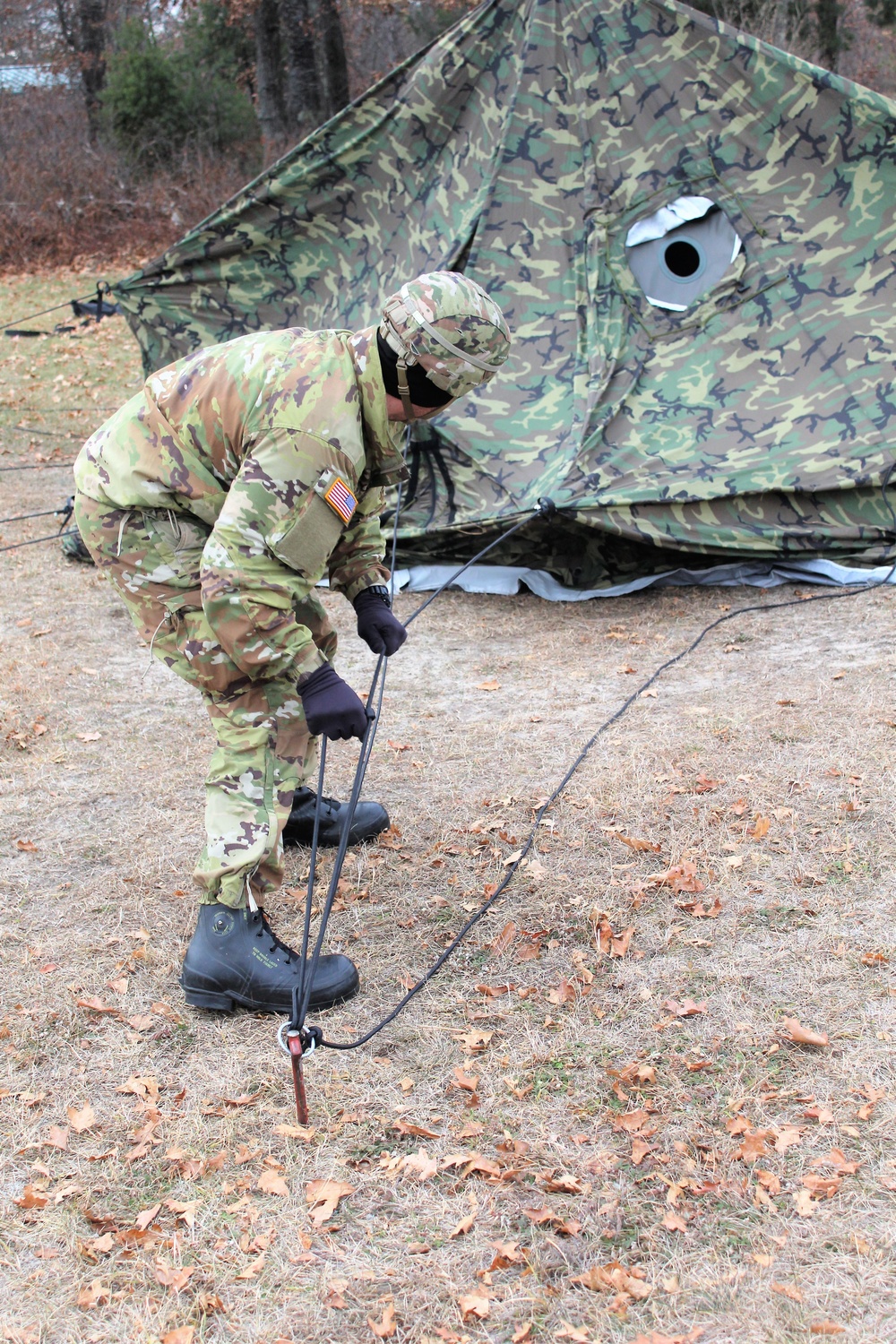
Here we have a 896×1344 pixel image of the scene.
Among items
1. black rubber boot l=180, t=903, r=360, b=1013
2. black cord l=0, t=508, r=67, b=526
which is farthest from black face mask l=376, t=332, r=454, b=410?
black cord l=0, t=508, r=67, b=526

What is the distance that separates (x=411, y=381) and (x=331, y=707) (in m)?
0.80

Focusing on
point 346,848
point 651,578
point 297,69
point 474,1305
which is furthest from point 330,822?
point 297,69

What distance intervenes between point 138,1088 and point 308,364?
1.79m

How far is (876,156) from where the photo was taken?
6.07m

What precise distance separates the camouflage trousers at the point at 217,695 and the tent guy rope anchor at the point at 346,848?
Answer: 0.13m

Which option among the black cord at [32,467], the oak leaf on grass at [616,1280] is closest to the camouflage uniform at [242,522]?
the oak leaf on grass at [616,1280]

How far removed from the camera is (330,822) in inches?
151

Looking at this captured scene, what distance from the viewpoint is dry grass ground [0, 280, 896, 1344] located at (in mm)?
2191

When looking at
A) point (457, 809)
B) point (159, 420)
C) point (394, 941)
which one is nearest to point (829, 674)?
point (457, 809)

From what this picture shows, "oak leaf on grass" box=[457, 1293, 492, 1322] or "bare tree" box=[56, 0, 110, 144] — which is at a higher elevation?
"bare tree" box=[56, 0, 110, 144]

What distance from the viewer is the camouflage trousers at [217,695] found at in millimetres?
2930

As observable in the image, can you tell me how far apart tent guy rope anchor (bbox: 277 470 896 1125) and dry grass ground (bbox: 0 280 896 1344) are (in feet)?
0.19

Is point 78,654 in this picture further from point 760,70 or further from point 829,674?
point 760,70

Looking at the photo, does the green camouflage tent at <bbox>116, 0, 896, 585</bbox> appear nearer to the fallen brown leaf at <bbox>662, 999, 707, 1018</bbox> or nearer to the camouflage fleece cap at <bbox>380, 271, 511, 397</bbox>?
the camouflage fleece cap at <bbox>380, 271, 511, 397</bbox>
